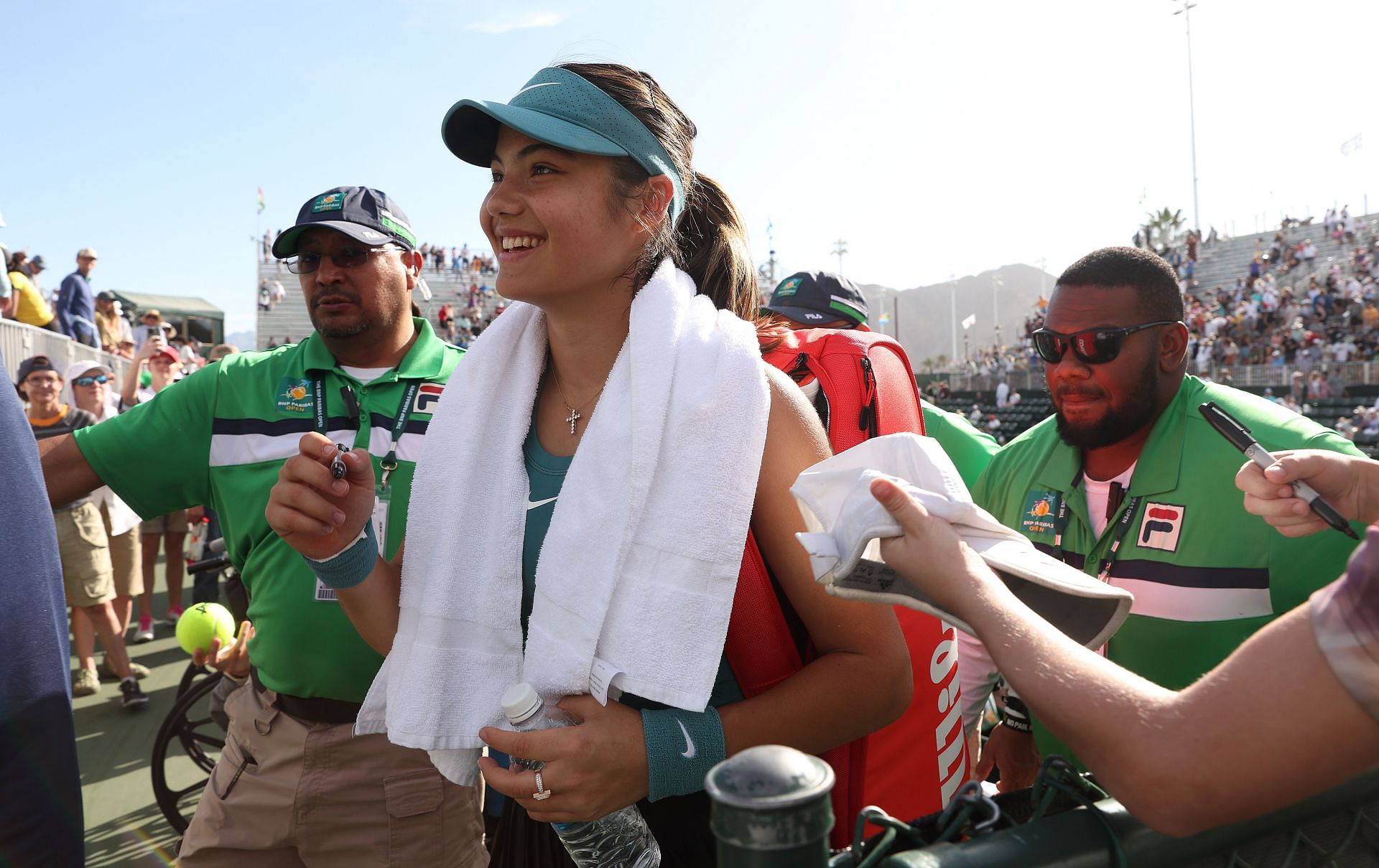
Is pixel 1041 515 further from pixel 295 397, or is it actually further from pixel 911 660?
pixel 295 397

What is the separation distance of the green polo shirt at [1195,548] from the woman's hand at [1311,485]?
38 cm

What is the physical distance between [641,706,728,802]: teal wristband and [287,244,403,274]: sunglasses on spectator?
2086 millimetres

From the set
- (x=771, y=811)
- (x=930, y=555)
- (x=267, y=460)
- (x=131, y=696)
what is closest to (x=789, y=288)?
(x=267, y=460)

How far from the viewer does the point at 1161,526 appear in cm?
245

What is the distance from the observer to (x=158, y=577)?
965 cm

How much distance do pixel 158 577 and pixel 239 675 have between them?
7493mm

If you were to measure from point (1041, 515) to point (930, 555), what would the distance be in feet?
5.95

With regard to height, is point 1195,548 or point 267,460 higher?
point 267,460

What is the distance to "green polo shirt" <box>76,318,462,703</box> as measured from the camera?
2580mm

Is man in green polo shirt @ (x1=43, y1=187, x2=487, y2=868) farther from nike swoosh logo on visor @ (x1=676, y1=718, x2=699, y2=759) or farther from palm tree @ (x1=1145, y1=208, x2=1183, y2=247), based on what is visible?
palm tree @ (x1=1145, y1=208, x2=1183, y2=247)

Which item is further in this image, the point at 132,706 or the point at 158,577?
the point at 158,577

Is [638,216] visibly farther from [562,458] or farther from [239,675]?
[239,675]

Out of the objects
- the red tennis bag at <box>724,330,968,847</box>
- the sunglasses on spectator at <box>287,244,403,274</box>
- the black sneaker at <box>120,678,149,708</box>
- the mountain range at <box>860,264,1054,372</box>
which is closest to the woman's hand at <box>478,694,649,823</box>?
the red tennis bag at <box>724,330,968,847</box>

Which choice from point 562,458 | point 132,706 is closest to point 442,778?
point 562,458
